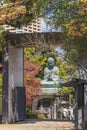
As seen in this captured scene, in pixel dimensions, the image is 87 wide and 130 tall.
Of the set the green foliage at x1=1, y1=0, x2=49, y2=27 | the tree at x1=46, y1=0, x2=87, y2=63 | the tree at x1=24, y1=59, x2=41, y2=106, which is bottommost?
the tree at x1=24, y1=59, x2=41, y2=106

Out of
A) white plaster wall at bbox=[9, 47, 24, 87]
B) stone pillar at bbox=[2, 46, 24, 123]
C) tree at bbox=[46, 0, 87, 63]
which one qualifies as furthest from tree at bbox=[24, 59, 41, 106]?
tree at bbox=[46, 0, 87, 63]

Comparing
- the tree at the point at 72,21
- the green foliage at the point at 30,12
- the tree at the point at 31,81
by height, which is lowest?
the tree at the point at 31,81

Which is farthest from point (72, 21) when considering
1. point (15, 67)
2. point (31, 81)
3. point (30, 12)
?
point (31, 81)

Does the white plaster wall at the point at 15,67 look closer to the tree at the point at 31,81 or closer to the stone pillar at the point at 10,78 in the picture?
the stone pillar at the point at 10,78

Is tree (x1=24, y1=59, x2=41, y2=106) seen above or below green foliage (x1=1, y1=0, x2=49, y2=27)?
below

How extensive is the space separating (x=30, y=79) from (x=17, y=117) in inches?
397

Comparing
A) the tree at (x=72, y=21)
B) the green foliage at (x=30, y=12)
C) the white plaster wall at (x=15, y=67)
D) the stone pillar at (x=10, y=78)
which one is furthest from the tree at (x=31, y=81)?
the tree at (x=72, y=21)

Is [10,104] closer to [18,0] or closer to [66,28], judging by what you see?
[18,0]

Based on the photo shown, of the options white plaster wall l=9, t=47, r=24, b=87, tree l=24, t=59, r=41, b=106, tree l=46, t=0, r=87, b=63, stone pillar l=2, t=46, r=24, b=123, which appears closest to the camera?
tree l=46, t=0, r=87, b=63

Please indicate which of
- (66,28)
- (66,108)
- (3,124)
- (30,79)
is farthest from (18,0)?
(66,108)

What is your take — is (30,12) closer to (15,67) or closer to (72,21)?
(72,21)

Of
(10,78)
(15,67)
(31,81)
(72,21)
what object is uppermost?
(72,21)

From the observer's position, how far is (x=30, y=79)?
40.6 m

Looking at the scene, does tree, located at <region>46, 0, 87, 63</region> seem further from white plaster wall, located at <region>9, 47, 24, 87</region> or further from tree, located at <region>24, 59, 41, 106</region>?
tree, located at <region>24, 59, 41, 106</region>
